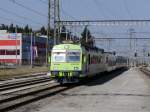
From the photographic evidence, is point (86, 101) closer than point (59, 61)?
Yes

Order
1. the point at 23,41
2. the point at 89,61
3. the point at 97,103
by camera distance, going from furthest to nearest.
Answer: the point at 23,41, the point at 89,61, the point at 97,103

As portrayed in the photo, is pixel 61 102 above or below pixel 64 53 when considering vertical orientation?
below

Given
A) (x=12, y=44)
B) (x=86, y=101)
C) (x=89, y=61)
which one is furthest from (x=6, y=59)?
(x=86, y=101)

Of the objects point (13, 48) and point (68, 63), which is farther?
point (13, 48)

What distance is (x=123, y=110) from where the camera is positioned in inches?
655

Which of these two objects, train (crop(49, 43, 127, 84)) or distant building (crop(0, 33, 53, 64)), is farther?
distant building (crop(0, 33, 53, 64))

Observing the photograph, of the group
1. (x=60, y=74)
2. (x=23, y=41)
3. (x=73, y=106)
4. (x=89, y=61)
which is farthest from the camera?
(x=23, y=41)

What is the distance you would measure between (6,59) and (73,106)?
4097 inches

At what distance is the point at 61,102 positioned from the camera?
19438mm

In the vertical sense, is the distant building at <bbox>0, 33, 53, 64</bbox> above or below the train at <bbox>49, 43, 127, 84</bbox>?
above

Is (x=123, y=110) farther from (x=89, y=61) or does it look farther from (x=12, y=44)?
(x=12, y=44)

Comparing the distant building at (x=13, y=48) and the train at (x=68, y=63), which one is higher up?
the distant building at (x=13, y=48)

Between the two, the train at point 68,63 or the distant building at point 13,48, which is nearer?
the train at point 68,63

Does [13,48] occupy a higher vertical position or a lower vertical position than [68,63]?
higher
